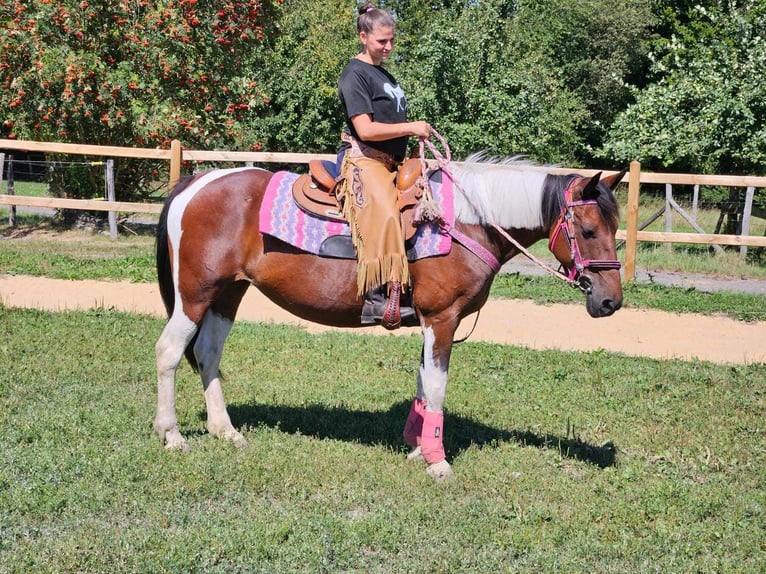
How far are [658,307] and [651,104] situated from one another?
7695 mm

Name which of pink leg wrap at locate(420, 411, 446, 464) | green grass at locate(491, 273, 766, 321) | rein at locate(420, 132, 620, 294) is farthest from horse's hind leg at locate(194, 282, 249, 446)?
green grass at locate(491, 273, 766, 321)

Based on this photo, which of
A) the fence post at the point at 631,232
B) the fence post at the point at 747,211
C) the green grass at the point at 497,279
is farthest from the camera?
the fence post at the point at 747,211

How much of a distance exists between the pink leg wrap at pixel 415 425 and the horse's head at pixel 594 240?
1.34 meters

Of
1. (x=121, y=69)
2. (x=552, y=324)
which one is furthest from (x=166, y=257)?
(x=121, y=69)

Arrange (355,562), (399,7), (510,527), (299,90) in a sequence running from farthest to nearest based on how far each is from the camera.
Result: (399,7), (299,90), (510,527), (355,562)

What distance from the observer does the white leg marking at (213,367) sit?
5961 millimetres

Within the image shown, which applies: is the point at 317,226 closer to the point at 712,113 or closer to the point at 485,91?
the point at 712,113

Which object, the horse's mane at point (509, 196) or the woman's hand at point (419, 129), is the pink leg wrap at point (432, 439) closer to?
the horse's mane at point (509, 196)

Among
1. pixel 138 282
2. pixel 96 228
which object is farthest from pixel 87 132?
pixel 138 282

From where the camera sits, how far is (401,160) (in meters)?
5.72

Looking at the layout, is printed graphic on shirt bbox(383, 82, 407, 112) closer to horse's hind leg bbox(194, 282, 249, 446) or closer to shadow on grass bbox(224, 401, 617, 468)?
horse's hind leg bbox(194, 282, 249, 446)

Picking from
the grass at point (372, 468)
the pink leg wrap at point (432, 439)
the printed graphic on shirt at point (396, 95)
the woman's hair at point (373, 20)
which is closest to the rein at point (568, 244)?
the printed graphic on shirt at point (396, 95)

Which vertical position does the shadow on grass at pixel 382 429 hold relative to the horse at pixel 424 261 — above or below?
below

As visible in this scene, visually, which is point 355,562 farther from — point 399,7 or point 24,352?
point 399,7
